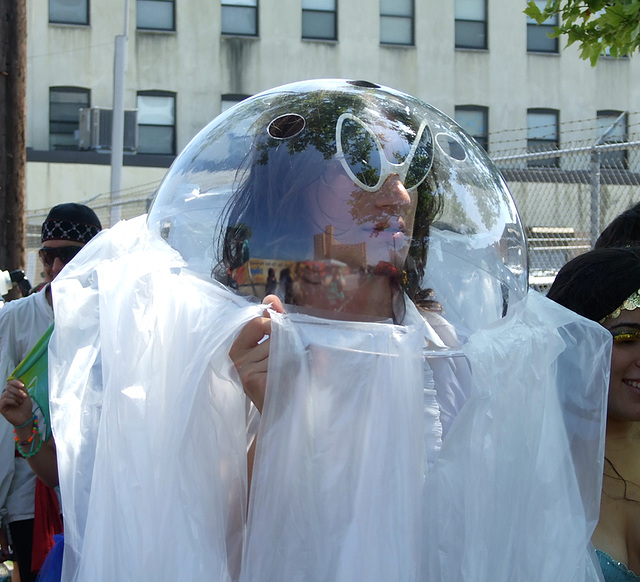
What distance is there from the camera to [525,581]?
1.25 meters

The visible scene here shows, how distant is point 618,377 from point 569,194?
4725 millimetres

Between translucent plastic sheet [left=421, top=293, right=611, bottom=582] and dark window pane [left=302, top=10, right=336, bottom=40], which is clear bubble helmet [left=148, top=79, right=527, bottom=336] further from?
dark window pane [left=302, top=10, right=336, bottom=40]

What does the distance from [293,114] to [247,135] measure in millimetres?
87

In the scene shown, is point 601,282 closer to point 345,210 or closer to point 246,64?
point 345,210

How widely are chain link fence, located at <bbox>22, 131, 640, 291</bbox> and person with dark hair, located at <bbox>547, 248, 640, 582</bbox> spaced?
140 inches

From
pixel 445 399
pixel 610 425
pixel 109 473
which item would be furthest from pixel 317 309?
pixel 610 425

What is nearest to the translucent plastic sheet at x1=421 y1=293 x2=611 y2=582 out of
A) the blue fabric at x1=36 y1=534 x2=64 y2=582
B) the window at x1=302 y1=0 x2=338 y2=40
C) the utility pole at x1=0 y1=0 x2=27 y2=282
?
the blue fabric at x1=36 y1=534 x2=64 y2=582

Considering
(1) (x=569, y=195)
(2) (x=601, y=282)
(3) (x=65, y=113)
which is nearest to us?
(2) (x=601, y=282)

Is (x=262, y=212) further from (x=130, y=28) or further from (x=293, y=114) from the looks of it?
(x=130, y=28)

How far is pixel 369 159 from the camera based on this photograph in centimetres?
133

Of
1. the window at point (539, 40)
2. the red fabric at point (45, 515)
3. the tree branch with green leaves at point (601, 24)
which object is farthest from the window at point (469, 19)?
the red fabric at point (45, 515)

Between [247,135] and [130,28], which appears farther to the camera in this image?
[130,28]

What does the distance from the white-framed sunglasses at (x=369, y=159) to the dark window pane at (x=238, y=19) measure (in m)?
17.3

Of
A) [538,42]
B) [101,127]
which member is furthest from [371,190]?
[538,42]
